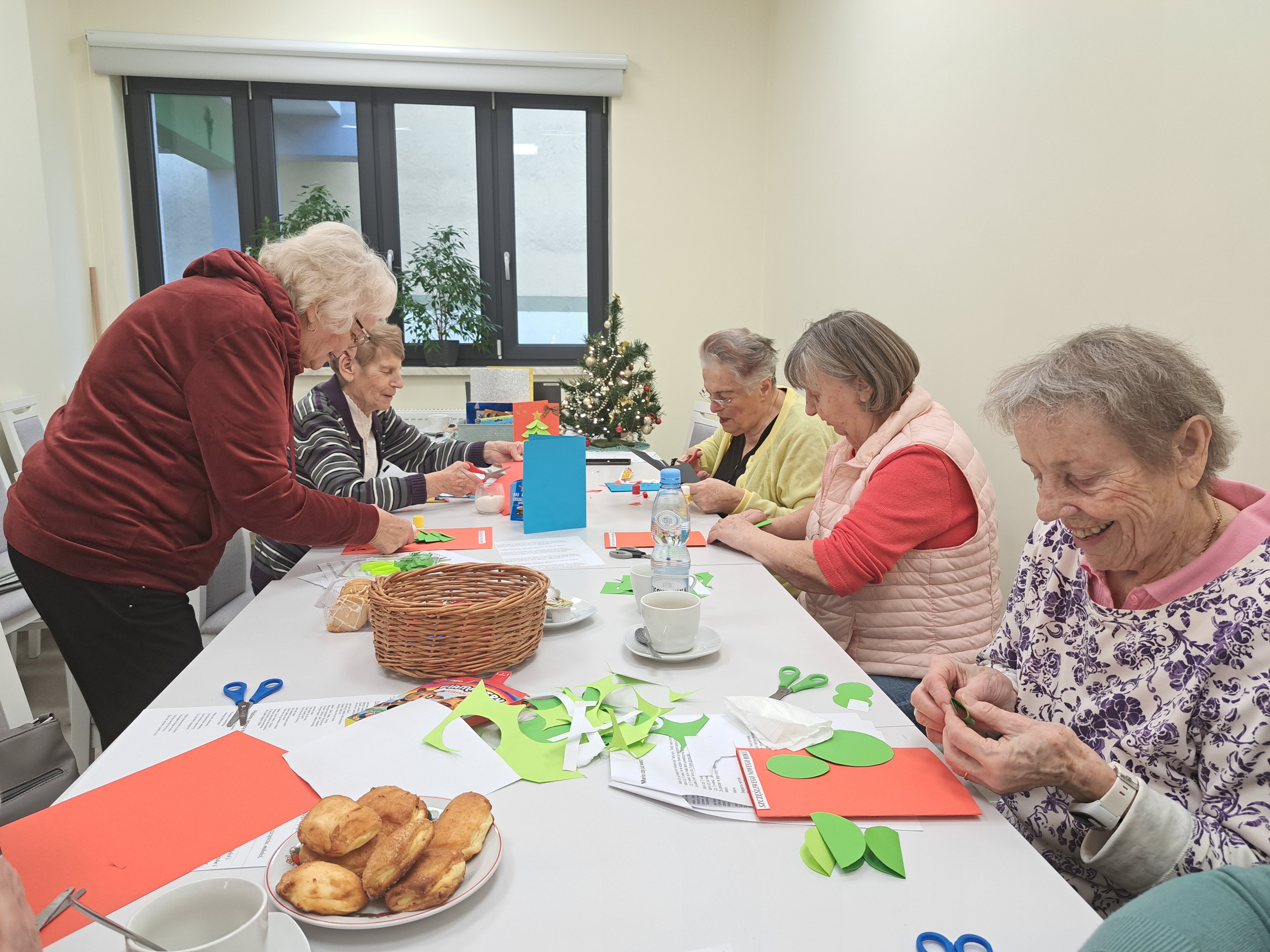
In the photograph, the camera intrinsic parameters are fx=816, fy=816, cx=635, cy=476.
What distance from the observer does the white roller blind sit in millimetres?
4574

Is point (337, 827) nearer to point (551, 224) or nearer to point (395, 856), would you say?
point (395, 856)

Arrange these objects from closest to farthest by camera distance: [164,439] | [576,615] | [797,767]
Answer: [797,767] < [576,615] < [164,439]

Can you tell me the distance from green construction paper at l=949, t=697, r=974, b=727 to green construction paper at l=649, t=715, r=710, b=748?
1.08 feet

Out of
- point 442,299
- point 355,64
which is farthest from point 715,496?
point 355,64

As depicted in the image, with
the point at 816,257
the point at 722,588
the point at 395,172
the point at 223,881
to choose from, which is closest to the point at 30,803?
the point at 223,881

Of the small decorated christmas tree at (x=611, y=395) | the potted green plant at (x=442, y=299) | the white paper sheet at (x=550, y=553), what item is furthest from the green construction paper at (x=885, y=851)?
the potted green plant at (x=442, y=299)

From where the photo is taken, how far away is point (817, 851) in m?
0.84

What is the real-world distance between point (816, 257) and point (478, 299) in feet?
6.80

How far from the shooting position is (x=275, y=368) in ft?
Answer: 5.36

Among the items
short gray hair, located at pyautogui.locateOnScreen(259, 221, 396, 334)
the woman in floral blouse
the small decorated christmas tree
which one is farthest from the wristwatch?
the small decorated christmas tree

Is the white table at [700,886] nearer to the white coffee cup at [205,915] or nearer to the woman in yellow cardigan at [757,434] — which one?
the white coffee cup at [205,915]

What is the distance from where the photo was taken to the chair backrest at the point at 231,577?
248 cm

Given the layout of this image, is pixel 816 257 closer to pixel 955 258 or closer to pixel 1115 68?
pixel 955 258

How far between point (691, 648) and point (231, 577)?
1838mm
